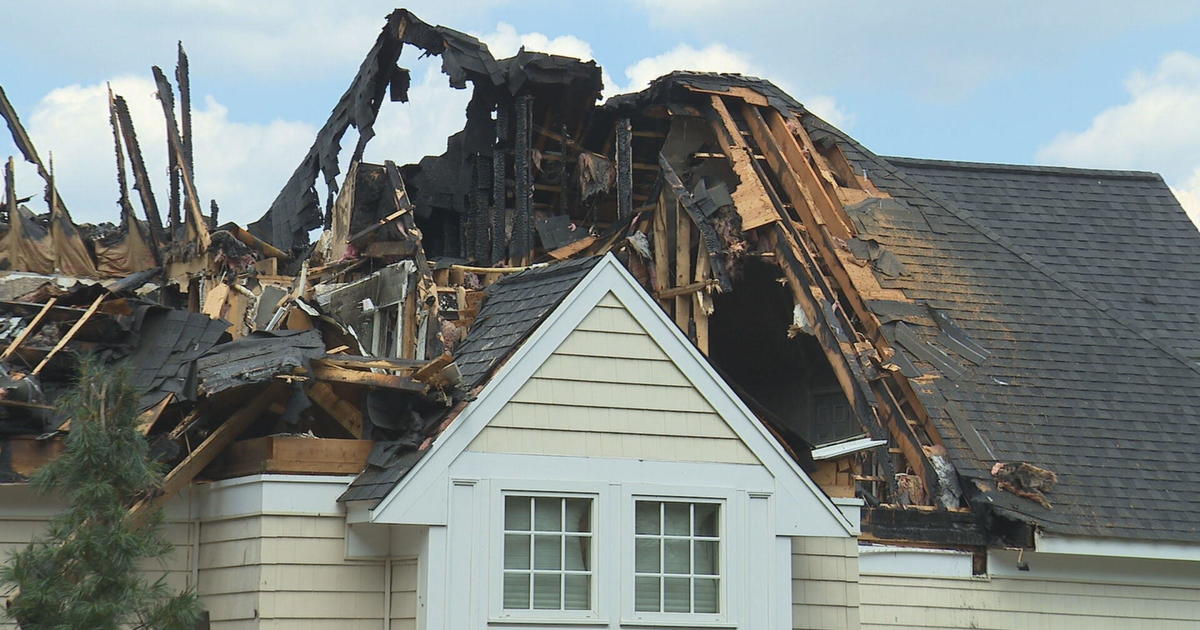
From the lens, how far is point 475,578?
10383 mm

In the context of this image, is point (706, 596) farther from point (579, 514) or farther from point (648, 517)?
point (579, 514)

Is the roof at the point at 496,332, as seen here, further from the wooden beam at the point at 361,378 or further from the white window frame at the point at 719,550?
the white window frame at the point at 719,550

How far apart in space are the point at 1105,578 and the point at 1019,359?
Result: 2603 mm

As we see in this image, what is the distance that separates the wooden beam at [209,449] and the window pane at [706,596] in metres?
3.26

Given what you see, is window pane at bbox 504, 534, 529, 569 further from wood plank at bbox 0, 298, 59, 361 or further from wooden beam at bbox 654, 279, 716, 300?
wooden beam at bbox 654, 279, 716, 300

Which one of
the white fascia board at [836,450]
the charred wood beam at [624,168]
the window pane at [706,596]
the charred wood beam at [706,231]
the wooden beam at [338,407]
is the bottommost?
the window pane at [706,596]

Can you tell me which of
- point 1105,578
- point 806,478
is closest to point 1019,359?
point 1105,578

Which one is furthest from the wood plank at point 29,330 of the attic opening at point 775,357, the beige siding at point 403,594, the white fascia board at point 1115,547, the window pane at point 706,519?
the attic opening at point 775,357

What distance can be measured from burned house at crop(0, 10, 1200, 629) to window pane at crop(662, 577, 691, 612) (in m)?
0.06

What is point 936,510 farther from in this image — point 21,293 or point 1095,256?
point 21,293

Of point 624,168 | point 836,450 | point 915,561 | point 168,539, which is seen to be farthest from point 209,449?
point 624,168

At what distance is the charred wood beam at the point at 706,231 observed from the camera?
56.7ft

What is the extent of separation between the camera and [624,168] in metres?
19.4

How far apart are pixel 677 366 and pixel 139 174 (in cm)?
948
